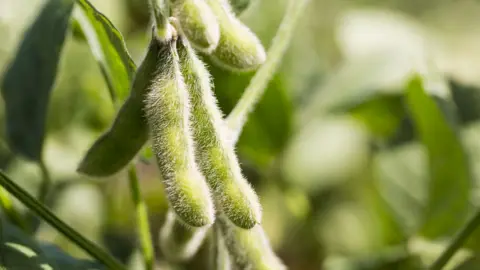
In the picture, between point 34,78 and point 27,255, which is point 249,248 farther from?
point 34,78

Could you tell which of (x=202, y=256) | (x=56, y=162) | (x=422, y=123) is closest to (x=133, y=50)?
(x=56, y=162)

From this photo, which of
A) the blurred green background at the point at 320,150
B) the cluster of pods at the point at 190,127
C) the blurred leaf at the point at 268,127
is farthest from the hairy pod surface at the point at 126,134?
the blurred leaf at the point at 268,127

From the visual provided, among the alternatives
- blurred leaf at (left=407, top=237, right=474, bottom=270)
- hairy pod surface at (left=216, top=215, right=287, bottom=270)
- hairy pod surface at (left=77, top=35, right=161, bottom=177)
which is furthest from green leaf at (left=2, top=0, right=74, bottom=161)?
blurred leaf at (left=407, top=237, right=474, bottom=270)

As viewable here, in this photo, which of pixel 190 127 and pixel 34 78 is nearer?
pixel 190 127

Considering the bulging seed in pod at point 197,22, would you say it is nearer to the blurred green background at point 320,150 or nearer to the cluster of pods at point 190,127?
the cluster of pods at point 190,127

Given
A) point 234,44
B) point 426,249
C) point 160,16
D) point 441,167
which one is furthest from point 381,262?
point 160,16

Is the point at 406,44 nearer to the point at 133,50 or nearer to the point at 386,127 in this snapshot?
the point at 386,127
